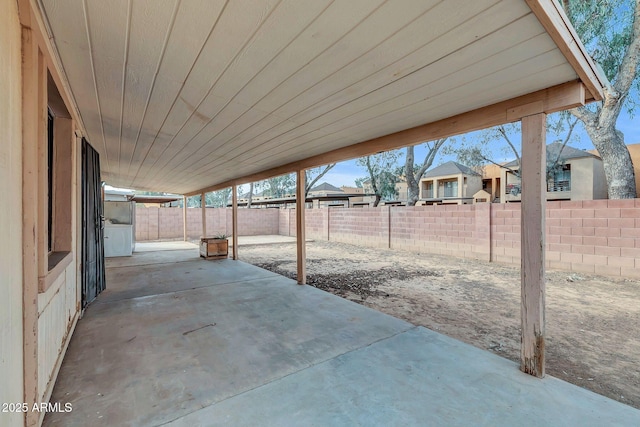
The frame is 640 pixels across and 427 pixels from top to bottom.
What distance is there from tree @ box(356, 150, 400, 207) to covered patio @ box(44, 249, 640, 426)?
1231 cm

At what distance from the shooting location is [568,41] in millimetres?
1410

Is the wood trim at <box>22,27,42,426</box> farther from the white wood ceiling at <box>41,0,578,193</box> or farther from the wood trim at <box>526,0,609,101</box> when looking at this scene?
the wood trim at <box>526,0,609,101</box>

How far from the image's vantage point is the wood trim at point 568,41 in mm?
1206

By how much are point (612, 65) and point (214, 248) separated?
11754mm

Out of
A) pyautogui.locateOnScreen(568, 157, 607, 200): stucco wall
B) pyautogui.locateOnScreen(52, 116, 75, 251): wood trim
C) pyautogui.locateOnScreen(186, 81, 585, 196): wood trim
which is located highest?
pyautogui.locateOnScreen(568, 157, 607, 200): stucco wall

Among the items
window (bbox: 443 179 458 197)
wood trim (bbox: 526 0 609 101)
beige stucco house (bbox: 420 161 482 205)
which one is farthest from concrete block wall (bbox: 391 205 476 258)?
window (bbox: 443 179 458 197)

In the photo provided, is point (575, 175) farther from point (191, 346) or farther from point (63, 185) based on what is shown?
point (63, 185)

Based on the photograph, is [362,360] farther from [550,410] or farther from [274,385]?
[550,410]

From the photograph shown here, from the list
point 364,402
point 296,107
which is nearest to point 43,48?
point 296,107

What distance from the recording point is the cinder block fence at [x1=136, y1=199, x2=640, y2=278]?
209 inches

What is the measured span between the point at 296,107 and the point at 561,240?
21.9ft

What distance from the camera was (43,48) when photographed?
1447mm

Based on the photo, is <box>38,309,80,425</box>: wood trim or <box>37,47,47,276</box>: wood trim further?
<box>38,309,80,425</box>: wood trim

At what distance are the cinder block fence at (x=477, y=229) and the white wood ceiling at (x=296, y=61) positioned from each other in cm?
538
